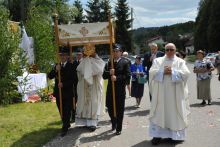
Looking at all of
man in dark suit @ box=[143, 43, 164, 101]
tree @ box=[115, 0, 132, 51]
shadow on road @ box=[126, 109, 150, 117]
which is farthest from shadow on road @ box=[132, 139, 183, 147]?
tree @ box=[115, 0, 132, 51]

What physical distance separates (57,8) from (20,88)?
1174 inches

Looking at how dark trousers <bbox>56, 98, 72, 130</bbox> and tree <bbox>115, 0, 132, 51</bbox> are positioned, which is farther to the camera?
tree <bbox>115, 0, 132, 51</bbox>

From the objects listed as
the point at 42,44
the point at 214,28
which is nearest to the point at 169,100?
the point at 42,44

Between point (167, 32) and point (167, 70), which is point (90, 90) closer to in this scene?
point (167, 70)

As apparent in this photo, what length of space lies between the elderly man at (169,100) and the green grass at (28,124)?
247 cm

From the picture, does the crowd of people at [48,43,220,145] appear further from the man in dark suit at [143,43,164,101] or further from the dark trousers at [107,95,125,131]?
the man in dark suit at [143,43,164,101]

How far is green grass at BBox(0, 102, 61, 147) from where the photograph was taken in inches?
401

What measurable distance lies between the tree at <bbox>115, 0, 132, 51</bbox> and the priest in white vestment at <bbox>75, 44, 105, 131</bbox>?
68.5 meters

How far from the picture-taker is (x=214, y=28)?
7531cm

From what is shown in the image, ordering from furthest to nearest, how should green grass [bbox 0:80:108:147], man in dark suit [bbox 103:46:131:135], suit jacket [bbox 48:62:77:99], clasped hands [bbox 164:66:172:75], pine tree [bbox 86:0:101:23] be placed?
pine tree [bbox 86:0:101:23] → suit jacket [bbox 48:62:77:99] → man in dark suit [bbox 103:46:131:135] → green grass [bbox 0:80:108:147] → clasped hands [bbox 164:66:172:75]

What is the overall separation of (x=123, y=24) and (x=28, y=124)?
7219cm

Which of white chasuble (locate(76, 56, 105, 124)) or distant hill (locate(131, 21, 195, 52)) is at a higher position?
distant hill (locate(131, 21, 195, 52))

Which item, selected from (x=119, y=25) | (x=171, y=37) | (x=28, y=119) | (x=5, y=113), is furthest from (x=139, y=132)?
(x=171, y=37)

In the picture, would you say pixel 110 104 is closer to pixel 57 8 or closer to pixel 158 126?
pixel 158 126
